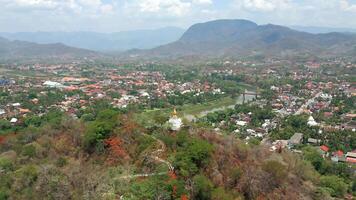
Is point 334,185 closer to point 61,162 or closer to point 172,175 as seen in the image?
point 172,175

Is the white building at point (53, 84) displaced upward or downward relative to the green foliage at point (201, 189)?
downward

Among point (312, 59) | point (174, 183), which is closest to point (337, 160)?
point (174, 183)

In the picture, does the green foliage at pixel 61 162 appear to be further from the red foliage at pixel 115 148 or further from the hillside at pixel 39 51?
the hillside at pixel 39 51

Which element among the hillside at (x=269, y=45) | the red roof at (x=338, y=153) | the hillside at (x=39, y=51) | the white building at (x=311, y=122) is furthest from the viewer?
the hillside at (x=39, y=51)

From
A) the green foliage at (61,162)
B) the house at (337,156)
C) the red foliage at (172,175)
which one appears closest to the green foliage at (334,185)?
the house at (337,156)

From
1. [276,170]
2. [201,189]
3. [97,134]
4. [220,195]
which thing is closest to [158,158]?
[201,189]
